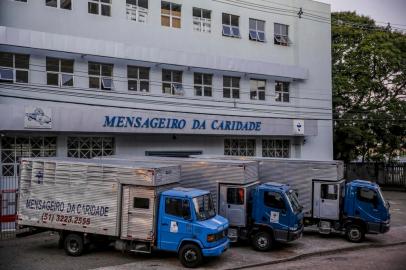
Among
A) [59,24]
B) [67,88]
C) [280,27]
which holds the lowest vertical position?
[67,88]

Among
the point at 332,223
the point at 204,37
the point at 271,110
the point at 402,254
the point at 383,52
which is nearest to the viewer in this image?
the point at 402,254

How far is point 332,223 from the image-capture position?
18.9 m

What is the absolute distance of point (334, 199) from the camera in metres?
18.7

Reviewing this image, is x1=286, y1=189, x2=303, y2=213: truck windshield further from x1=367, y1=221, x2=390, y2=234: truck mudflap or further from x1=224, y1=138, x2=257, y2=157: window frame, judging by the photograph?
x1=224, y1=138, x2=257, y2=157: window frame

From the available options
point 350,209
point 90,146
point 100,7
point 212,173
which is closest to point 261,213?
point 212,173

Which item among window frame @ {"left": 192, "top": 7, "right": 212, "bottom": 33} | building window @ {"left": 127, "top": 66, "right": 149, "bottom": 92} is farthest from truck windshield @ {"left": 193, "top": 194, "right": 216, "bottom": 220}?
window frame @ {"left": 192, "top": 7, "right": 212, "bottom": 33}

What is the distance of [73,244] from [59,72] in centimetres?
1050

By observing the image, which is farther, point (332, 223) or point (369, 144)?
point (369, 144)

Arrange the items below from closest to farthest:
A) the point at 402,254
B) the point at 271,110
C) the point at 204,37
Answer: the point at 402,254
the point at 204,37
the point at 271,110

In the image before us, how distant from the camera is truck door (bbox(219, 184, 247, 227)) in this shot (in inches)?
665

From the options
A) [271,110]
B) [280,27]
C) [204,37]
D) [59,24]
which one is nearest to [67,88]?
[59,24]

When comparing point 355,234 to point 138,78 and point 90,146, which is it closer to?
point 90,146

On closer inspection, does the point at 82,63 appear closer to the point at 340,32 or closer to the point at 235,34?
the point at 235,34

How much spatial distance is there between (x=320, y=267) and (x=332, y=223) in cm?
438
